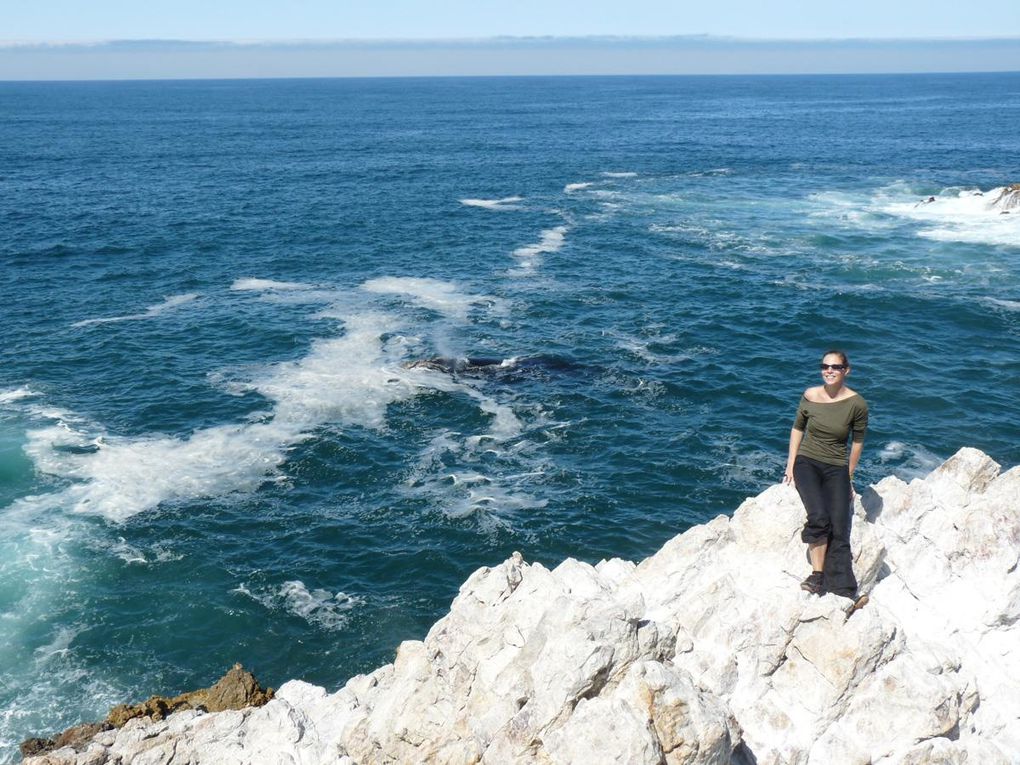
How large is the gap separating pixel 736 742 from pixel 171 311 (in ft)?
203

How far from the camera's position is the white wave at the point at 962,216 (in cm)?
8694

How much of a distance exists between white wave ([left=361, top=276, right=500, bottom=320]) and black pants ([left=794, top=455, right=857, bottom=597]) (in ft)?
157

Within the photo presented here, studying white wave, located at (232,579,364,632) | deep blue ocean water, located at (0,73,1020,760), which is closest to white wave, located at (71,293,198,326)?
deep blue ocean water, located at (0,73,1020,760)

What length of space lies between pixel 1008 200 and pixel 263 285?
278ft

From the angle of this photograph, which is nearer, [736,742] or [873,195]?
[736,742]

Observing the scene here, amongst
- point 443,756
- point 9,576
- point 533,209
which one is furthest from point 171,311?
point 443,756

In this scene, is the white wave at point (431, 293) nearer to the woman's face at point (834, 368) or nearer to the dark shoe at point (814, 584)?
the dark shoe at point (814, 584)

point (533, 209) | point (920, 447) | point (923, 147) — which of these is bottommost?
point (920, 447)

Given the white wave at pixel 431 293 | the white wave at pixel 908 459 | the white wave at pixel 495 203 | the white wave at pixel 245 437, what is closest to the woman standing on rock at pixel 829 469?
the white wave at pixel 908 459

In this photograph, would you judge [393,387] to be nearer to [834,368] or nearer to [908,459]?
[908,459]

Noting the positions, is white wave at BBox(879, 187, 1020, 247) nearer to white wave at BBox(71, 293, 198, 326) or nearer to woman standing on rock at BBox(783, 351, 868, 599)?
white wave at BBox(71, 293, 198, 326)

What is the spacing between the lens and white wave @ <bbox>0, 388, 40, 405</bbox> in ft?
171

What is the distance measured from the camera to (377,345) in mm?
59969

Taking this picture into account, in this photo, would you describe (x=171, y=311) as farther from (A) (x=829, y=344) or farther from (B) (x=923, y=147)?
(B) (x=923, y=147)
